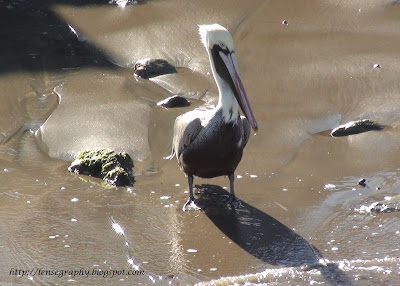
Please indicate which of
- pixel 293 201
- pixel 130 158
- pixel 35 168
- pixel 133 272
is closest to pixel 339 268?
pixel 293 201

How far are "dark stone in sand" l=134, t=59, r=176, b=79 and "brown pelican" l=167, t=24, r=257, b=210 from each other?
1.97 m

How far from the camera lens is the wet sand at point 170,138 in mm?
5117

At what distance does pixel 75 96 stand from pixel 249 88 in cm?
191

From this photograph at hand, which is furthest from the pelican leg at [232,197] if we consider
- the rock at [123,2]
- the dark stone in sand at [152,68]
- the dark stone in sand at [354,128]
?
the rock at [123,2]

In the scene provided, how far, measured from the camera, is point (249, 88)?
7582 mm

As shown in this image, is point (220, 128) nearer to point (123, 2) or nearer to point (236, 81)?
point (236, 81)

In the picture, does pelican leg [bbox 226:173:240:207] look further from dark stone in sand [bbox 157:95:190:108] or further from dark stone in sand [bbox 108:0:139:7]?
dark stone in sand [bbox 108:0:139:7]

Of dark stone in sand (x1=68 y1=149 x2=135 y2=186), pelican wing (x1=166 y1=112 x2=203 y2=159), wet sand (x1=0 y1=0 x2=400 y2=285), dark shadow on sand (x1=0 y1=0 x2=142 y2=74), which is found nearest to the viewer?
wet sand (x1=0 y1=0 x2=400 y2=285)

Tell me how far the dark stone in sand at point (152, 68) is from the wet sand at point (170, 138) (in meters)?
0.11

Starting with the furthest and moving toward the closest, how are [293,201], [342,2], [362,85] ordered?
1. [342,2]
2. [362,85]
3. [293,201]

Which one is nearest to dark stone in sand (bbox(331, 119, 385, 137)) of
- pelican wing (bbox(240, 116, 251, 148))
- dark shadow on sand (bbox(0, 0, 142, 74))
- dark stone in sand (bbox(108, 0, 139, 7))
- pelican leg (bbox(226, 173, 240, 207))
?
pelican wing (bbox(240, 116, 251, 148))

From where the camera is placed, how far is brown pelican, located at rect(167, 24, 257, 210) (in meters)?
5.74

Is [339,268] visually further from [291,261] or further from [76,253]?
[76,253]

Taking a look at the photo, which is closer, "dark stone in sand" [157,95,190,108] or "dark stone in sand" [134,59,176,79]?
"dark stone in sand" [157,95,190,108]
